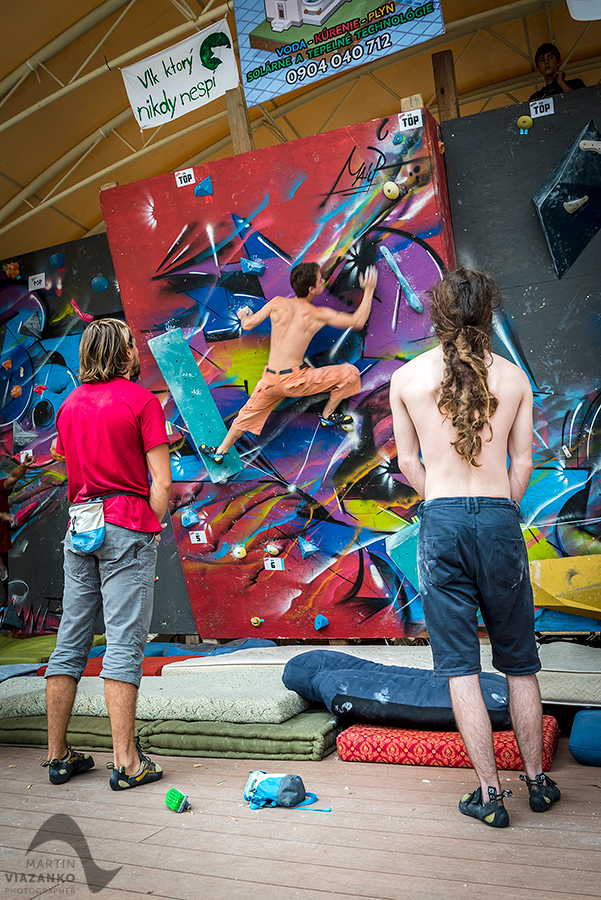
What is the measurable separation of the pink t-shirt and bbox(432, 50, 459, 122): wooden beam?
125 inches

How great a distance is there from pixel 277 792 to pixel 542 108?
4049 mm

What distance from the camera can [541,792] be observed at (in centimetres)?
233

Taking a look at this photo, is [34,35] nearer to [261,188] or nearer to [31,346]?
[31,346]

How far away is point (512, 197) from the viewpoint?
4590 millimetres

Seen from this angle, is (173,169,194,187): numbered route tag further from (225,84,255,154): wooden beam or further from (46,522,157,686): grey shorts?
(46,522,157,686): grey shorts

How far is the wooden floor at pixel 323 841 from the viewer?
6.34 feet

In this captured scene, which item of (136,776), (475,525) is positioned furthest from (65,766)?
(475,525)

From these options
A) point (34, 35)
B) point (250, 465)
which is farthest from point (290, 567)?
point (34, 35)

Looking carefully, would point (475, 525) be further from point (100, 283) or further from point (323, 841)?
point (100, 283)

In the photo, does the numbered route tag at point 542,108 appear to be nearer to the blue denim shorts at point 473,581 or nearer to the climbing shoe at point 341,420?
the climbing shoe at point 341,420

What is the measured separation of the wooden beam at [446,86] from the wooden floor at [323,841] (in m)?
3.98

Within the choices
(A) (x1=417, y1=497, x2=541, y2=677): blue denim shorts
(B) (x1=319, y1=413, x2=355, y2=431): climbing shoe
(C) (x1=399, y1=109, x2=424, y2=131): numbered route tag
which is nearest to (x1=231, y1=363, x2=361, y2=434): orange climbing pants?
(B) (x1=319, y1=413, x2=355, y2=431): climbing shoe

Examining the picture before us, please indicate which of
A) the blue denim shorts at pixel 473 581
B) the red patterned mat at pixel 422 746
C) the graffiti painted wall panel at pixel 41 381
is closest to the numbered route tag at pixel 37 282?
the graffiti painted wall panel at pixel 41 381

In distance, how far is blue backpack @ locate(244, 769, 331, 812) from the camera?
8.41ft
